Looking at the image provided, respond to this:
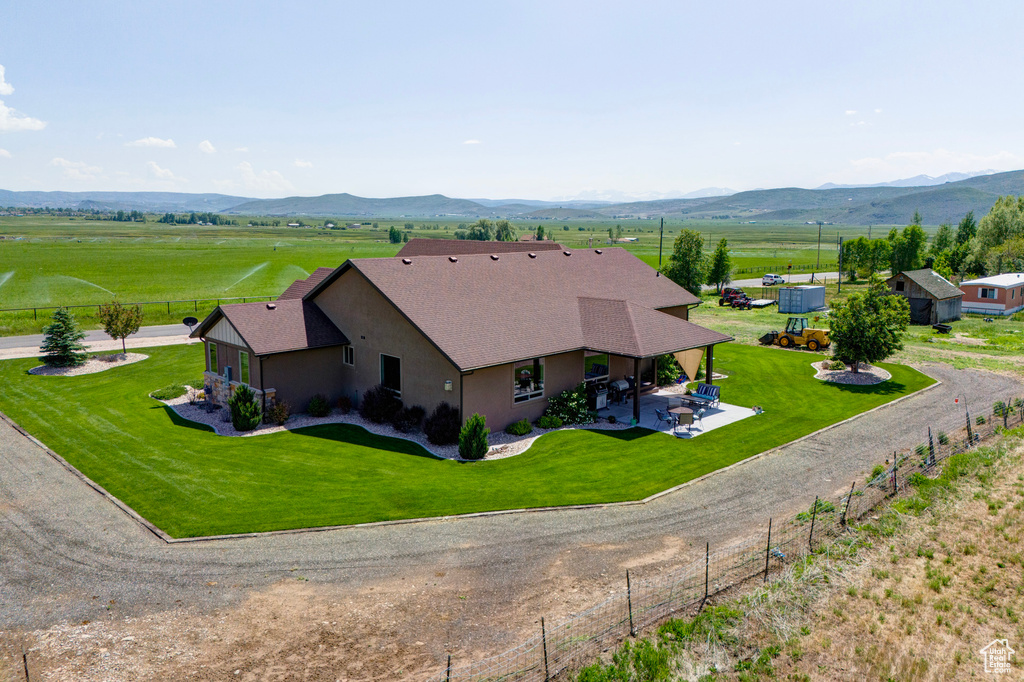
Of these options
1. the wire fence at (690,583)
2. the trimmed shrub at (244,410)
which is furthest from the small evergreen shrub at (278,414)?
the wire fence at (690,583)

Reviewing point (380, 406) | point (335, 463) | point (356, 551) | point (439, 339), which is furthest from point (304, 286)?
point (356, 551)

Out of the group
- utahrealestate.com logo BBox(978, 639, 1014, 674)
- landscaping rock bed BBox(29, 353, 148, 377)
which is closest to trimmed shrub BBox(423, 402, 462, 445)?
utahrealestate.com logo BBox(978, 639, 1014, 674)

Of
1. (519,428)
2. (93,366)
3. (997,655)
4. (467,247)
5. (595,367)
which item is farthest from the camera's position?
(467,247)

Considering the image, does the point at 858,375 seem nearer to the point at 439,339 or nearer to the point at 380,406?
the point at 439,339

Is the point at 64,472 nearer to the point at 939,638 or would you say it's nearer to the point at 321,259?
the point at 939,638

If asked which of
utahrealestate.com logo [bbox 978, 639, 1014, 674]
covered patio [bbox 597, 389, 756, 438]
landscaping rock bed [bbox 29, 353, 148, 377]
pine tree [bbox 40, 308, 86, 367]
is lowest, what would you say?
utahrealestate.com logo [bbox 978, 639, 1014, 674]

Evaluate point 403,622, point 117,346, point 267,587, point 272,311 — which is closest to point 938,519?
point 403,622

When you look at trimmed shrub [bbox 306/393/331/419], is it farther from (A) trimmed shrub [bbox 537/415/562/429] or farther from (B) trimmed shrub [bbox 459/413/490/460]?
(A) trimmed shrub [bbox 537/415/562/429]
